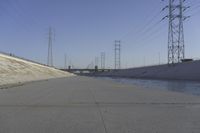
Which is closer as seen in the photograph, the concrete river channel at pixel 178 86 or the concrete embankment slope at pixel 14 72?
the concrete river channel at pixel 178 86

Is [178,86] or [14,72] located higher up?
[14,72]

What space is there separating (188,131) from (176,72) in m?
81.9

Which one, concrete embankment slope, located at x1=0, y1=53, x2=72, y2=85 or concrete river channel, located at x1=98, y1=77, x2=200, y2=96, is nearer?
concrete river channel, located at x1=98, y1=77, x2=200, y2=96

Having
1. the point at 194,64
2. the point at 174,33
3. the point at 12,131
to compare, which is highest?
the point at 174,33

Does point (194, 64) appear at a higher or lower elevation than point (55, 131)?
higher

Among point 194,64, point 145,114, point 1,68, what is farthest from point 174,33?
point 145,114

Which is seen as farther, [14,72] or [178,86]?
[14,72]

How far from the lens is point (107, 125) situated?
35.3 ft

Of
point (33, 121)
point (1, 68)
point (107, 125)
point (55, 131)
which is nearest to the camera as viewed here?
point (55, 131)

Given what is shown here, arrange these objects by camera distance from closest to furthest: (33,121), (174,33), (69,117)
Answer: (33,121)
(69,117)
(174,33)

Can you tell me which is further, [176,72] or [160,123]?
[176,72]

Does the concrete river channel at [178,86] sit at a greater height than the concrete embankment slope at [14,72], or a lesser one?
lesser

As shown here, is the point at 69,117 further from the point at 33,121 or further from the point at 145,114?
the point at 145,114

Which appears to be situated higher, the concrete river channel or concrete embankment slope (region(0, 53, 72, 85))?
concrete embankment slope (region(0, 53, 72, 85))
